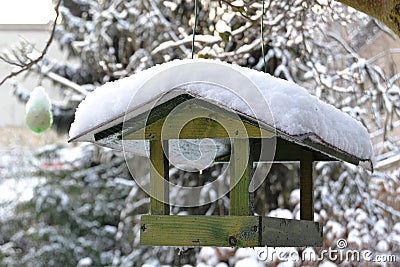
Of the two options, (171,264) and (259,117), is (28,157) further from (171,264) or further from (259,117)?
(259,117)

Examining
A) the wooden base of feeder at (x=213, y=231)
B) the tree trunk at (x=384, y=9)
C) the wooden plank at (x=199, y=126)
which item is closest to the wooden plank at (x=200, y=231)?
the wooden base of feeder at (x=213, y=231)

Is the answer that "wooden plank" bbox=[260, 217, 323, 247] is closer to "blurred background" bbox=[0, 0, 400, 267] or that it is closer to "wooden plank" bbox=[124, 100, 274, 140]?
"wooden plank" bbox=[124, 100, 274, 140]

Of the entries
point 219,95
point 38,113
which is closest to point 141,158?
point 38,113

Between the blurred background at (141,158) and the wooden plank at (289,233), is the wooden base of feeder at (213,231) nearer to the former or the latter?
Answer: the wooden plank at (289,233)

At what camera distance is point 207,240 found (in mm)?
1367

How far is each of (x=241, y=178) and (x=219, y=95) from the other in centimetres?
22

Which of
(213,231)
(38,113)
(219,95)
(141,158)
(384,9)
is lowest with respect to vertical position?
(213,231)

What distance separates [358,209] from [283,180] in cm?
63

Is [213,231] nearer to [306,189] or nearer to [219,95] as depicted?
[219,95]

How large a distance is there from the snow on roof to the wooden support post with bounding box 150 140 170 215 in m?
0.15

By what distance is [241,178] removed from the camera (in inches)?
54.1

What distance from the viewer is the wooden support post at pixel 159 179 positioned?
145 cm

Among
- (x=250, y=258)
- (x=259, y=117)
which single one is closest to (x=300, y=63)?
(x=250, y=258)

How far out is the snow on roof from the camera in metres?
1.22
